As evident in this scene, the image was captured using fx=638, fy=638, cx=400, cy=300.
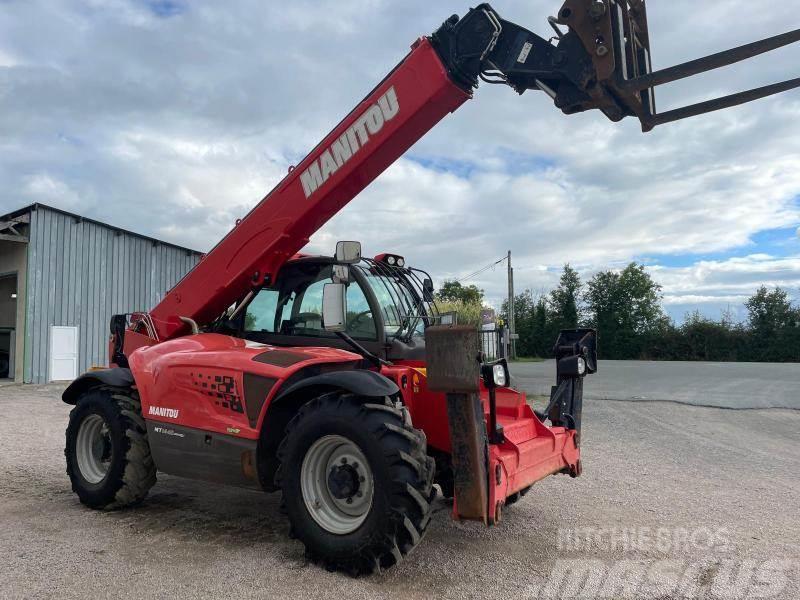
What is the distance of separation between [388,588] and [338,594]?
0.31 meters

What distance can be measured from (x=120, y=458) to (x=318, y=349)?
210cm

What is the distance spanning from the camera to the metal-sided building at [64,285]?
17719 millimetres

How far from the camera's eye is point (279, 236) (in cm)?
554

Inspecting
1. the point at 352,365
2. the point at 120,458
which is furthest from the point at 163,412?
the point at 352,365

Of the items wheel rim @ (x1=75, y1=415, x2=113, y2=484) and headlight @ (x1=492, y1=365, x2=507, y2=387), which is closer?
headlight @ (x1=492, y1=365, x2=507, y2=387)

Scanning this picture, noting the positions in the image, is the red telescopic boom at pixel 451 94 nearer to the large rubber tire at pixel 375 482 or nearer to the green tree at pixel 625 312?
the large rubber tire at pixel 375 482

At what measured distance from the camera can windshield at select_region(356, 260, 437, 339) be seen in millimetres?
5172

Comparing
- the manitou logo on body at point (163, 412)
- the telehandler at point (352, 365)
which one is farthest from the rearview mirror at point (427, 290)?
the manitou logo on body at point (163, 412)

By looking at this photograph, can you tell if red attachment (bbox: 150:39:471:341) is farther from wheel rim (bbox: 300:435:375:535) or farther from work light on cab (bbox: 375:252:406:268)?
wheel rim (bbox: 300:435:375:535)

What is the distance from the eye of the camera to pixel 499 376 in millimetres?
4301

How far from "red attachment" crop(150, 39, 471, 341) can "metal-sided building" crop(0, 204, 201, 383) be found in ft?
45.5

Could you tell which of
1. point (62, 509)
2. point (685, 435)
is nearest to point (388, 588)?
point (62, 509)

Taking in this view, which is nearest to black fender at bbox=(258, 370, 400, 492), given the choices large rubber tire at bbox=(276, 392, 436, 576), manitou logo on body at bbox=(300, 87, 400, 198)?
large rubber tire at bbox=(276, 392, 436, 576)

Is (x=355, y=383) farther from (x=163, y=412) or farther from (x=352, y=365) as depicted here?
(x=163, y=412)
